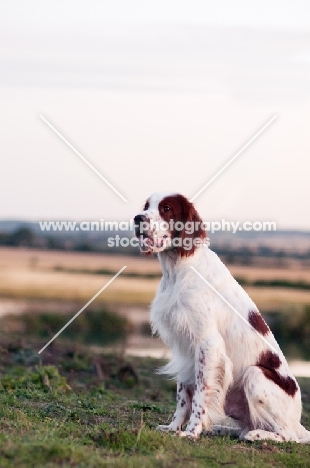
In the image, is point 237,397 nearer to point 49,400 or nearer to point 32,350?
point 49,400

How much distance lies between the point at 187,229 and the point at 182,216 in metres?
0.12

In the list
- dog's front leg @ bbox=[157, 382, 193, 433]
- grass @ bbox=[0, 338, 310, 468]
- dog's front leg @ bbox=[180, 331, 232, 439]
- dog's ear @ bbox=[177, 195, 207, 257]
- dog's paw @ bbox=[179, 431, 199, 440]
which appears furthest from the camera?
dog's front leg @ bbox=[157, 382, 193, 433]

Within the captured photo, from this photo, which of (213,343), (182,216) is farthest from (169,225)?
(213,343)

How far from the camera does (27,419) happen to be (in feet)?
24.2

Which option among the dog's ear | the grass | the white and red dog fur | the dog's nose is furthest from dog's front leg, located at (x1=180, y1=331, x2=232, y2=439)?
the dog's nose

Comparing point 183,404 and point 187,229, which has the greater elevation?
point 187,229

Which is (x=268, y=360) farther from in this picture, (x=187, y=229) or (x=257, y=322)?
(x=187, y=229)

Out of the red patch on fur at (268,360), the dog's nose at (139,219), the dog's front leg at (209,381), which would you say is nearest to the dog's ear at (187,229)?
the dog's nose at (139,219)

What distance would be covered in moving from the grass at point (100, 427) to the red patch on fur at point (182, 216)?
4.91 feet

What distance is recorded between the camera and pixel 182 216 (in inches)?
299

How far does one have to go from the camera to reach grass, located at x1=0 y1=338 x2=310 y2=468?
231 inches

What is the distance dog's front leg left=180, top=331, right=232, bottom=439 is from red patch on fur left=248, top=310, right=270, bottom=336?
0.31 metres

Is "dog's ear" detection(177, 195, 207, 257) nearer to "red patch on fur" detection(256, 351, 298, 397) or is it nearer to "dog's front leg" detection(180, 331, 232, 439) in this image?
"dog's front leg" detection(180, 331, 232, 439)

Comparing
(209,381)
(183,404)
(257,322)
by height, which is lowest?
(183,404)
